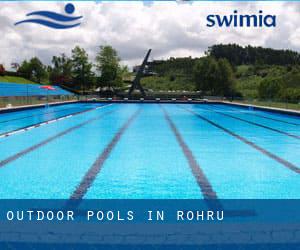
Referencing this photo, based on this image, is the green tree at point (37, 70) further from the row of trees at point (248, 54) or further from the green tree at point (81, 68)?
the row of trees at point (248, 54)

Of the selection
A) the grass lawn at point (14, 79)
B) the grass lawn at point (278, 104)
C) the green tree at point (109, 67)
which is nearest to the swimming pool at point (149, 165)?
the grass lawn at point (278, 104)

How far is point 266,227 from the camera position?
12.5ft

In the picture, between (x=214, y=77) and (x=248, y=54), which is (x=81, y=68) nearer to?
(x=214, y=77)

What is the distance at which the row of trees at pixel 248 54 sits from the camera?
118 metres

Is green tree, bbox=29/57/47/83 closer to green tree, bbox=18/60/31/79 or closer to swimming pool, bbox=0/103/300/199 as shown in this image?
green tree, bbox=18/60/31/79

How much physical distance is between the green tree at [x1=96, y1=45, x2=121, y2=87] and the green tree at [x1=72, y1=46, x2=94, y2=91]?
4.77 ft

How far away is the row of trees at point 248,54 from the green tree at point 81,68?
68.7 meters

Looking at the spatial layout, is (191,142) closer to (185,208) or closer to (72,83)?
(185,208)

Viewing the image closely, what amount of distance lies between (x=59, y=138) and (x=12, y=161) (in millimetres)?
3620

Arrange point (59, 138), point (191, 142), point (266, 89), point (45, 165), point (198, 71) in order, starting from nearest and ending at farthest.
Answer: point (45, 165)
point (191, 142)
point (59, 138)
point (266, 89)
point (198, 71)

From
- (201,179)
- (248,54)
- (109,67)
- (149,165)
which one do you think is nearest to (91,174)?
(149,165)

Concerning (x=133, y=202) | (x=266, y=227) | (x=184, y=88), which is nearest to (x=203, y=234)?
(x=266, y=227)

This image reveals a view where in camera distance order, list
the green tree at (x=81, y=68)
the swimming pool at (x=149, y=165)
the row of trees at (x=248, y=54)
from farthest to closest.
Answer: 1. the row of trees at (x=248, y=54)
2. the green tree at (x=81, y=68)
3. the swimming pool at (x=149, y=165)

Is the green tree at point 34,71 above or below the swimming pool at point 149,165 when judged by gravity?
above
